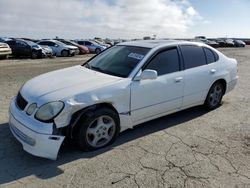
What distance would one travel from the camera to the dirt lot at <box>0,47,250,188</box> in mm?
3441

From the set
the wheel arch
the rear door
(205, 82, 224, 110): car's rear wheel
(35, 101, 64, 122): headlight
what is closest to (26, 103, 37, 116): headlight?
(35, 101, 64, 122): headlight

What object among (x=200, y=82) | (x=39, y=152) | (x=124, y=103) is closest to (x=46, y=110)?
(x=39, y=152)

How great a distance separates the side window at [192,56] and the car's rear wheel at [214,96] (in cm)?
65

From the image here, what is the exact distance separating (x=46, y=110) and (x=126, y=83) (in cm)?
126

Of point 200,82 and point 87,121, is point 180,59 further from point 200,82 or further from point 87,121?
point 87,121

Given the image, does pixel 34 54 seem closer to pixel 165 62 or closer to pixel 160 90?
pixel 165 62

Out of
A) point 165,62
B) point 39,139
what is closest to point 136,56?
point 165,62

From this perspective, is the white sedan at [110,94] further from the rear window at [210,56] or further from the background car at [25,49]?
the background car at [25,49]

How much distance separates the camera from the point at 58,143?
373 cm

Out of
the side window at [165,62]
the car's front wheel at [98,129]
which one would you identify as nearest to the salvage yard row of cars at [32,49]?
the side window at [165,62]

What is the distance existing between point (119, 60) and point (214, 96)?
2.41 meters

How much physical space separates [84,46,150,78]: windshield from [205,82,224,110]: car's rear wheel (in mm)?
1934

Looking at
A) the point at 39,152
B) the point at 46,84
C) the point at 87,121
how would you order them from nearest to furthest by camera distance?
the point at 39,152 → the point at 87,121 → the point at 46,84

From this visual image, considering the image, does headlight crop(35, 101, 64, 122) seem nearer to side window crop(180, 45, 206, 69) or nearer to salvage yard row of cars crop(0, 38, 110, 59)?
side window crop(180, 45, 206, 69)
